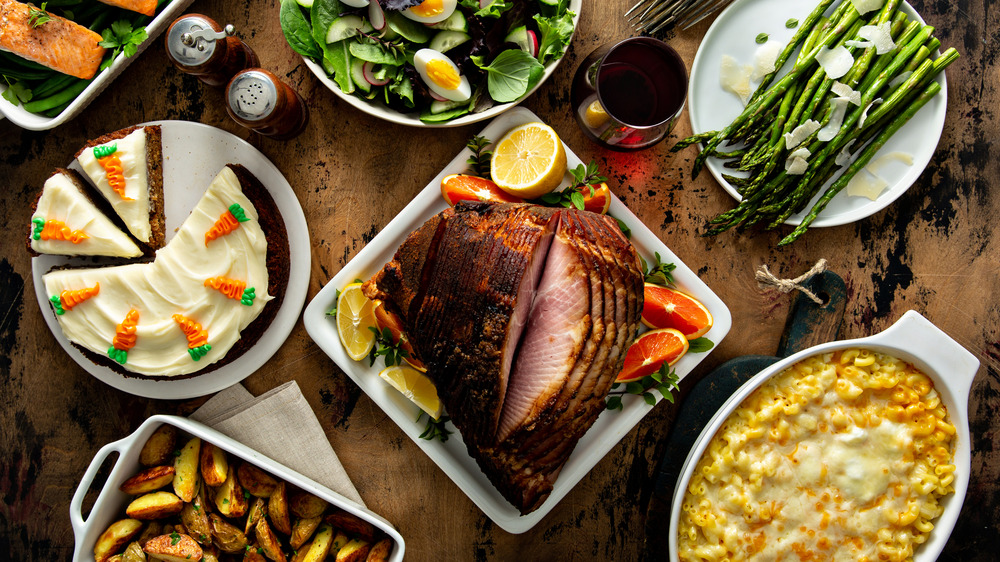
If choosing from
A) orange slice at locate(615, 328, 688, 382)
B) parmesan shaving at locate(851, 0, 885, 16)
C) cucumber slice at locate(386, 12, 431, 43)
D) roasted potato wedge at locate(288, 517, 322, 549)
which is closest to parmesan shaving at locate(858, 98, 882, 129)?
parmesan shaving at locate(851, 0, 885, 16)

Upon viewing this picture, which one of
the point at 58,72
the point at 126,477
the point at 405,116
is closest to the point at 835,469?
the point at 405,116

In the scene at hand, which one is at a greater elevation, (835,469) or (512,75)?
(512,75)

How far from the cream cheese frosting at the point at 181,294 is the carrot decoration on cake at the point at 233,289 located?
0.07 feet

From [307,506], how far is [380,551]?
0.44 metres

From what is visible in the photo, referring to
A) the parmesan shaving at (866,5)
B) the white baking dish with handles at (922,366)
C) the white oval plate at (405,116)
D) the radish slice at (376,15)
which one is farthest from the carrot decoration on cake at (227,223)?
the parmesan shaving at (866,5)

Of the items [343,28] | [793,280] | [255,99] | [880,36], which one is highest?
[880,36]

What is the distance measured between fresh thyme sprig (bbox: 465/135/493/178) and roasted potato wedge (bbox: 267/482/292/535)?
1.89 metres

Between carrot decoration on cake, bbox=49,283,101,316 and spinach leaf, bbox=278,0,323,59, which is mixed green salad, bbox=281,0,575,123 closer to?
spinach leaf, bbox=278,0,323,59

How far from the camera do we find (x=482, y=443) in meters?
2.48

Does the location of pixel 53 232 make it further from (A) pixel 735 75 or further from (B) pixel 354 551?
(A) pixel 735 75

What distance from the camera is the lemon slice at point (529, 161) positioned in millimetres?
2704

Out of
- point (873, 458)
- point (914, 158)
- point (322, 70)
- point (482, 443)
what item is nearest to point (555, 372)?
point (482, 443)

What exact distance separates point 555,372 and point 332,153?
1.72m

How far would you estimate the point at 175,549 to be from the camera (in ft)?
8.86
